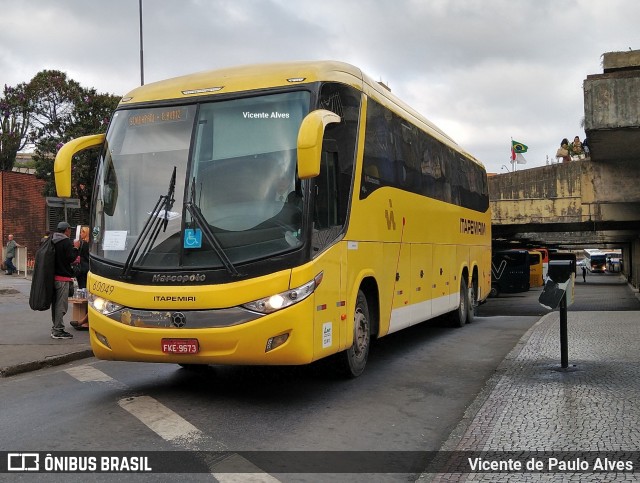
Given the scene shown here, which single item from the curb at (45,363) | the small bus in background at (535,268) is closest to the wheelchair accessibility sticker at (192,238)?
the curb at (45,363)

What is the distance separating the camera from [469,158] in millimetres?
14977

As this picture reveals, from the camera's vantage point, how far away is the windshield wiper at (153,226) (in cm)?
639

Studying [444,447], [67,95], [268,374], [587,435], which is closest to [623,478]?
[587,435]

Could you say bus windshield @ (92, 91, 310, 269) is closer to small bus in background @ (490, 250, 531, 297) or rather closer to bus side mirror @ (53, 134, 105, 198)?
bus side mirror @ (53, 134, 105, 198)

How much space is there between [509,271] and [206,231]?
125ft

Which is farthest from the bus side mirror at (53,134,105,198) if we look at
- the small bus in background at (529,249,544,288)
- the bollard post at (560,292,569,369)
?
the small bus in background at (529,249,544,288)

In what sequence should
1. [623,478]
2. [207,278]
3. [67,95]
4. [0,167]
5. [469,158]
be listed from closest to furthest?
[623,478] → [207,278] → [469,158] → [67,95] → [0,167]

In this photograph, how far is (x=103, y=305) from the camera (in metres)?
6.57

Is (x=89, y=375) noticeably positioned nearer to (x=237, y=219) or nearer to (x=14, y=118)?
(x=237, y=219)

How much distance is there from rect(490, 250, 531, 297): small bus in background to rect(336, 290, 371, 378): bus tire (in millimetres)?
35360

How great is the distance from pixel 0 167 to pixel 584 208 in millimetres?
32019

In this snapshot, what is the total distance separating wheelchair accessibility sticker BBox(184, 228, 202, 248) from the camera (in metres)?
6.23

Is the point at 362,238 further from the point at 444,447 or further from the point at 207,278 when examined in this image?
the point at 444,447

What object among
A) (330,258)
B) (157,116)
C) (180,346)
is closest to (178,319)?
(180,346)
